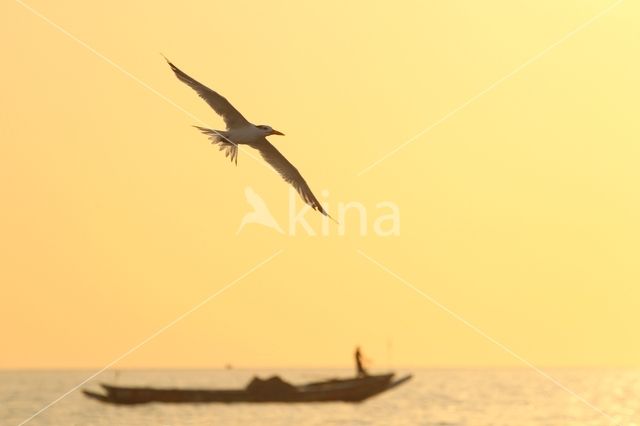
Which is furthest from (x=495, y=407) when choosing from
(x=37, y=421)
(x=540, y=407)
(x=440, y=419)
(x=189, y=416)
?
(x=37, y=421)

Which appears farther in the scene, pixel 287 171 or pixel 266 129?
pixel 287 171

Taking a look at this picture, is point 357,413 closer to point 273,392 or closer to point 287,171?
point 273,392

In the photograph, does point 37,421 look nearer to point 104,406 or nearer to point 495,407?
point 104,406

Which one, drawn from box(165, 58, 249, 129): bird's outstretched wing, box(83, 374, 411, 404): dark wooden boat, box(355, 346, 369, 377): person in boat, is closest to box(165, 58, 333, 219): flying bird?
box(165, 58, 249, 129): bird's outstretched wing

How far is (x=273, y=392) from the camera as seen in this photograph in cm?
6047

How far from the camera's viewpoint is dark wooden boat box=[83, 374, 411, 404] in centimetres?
6028

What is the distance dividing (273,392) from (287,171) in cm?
3095

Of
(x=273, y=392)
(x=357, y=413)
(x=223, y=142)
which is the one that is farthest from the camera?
(x=357, y=413)

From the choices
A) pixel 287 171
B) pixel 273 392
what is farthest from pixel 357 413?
pixel 287 171

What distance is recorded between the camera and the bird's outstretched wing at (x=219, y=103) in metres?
28.0

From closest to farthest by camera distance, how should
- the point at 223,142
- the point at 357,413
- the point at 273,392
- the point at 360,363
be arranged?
the point at 223,142 < the point at 360,363 < the point at 273,392 < the point at 357,413

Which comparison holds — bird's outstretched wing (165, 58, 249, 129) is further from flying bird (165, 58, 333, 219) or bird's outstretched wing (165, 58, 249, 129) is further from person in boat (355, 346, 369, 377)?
person in boat (355, 346, 369, 377)

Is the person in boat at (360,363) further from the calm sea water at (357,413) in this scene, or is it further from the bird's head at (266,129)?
the bird's head at (266,129)

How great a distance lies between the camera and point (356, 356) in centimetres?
5794
